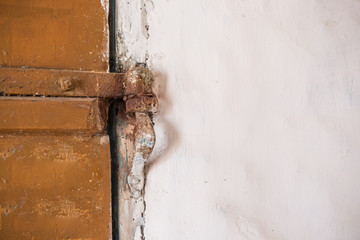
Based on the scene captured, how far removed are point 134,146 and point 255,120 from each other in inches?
12.0

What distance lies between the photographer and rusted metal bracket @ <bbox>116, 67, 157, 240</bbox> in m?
0.55

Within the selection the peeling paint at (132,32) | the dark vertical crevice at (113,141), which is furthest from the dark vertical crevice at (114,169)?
the peeling paint at (132,32)

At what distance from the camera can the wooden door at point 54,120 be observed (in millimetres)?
509

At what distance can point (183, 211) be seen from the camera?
0.61 metres

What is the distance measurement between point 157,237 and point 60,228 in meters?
0.21

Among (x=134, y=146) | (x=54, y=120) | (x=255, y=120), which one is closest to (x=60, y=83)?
(x=54, y=120)

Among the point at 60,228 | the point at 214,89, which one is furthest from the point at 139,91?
the point at 60,228

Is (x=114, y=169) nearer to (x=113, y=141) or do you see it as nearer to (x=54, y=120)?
(x=113, y=141)

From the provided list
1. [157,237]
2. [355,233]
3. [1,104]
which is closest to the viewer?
[1,104]

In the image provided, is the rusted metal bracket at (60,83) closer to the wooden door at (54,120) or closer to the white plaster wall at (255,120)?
the wooden door at (54,120)

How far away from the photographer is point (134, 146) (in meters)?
0.56

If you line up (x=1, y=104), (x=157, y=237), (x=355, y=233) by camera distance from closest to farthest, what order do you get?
1. (x=1, y=104)
2. (x=157, y=237)
3. (x=355, y=233)

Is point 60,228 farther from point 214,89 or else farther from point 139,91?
point 214,89

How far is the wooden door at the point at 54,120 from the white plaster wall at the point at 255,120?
122 mm
